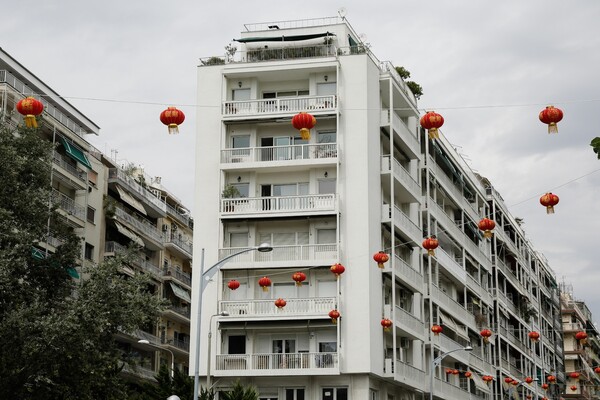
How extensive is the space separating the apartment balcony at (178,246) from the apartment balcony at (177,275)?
115 centimetres

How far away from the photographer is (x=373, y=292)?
149 feet

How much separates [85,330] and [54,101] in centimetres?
2550

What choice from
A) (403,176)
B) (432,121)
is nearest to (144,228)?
(403,176)

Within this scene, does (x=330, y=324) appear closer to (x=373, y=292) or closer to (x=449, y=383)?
(x=373, y=292)

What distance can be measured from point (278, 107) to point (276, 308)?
8946mm

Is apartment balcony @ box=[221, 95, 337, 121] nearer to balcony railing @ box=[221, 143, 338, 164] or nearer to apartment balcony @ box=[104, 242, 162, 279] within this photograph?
balcony railing @ box=[221, 143, 338, 164]

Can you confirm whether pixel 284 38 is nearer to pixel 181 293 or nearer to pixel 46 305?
pixel 46 305

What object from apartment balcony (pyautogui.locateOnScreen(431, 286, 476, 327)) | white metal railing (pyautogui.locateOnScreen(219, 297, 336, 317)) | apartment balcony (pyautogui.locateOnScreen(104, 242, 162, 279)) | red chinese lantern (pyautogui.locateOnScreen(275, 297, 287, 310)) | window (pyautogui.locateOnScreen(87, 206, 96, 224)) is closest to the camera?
red chinese lantern (pyautogui.locateOnScreen(275, 297, 287, 310))

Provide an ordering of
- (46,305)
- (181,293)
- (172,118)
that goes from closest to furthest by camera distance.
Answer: (172,118)
(46,305)
(181,293)

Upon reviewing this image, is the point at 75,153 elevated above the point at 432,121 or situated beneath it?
elevated above

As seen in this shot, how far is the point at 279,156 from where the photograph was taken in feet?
155

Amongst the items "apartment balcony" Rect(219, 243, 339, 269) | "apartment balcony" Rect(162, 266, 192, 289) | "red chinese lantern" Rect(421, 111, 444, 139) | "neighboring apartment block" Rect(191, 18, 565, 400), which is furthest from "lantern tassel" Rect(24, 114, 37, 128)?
"apartment balcony" Rect(162, 266, 192, 289)

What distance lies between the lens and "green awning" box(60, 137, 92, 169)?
57844mm

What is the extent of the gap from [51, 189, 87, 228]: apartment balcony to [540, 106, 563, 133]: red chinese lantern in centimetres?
3771
